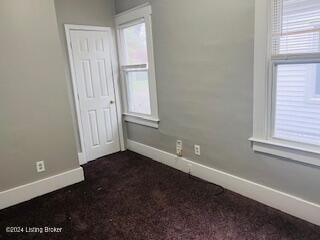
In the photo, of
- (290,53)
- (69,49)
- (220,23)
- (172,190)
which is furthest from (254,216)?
(69,49)

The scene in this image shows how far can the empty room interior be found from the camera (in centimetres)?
194

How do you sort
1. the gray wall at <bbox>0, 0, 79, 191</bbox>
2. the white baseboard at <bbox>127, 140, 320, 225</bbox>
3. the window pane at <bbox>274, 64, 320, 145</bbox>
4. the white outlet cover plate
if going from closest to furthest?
the window pane at <bbox>274, 64, 320, 145</bbox>
the white baseboard at <bbox>127, 140, 320, 225</bbox>
the gray wall at <bbox>0, 0, 79, 191</bbox>
the white outlet cover plate

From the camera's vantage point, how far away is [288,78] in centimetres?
196

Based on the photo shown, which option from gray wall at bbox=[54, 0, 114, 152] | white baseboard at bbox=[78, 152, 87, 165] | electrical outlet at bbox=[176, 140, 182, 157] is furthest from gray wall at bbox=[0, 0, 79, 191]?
electrical outlet at bbox=[176, 140, 182, 157]

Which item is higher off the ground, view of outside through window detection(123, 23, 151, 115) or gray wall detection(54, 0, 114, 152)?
gray wall detection(54, 0, 114, 152)

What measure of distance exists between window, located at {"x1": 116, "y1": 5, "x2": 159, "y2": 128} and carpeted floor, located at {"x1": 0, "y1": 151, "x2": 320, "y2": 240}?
3.29ft

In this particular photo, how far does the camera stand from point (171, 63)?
9.52ft

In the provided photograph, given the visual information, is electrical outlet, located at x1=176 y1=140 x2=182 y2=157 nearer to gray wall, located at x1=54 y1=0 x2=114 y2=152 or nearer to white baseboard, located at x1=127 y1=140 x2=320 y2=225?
white baseboard, located at x1=127 y1=140 x2=320 y2=225

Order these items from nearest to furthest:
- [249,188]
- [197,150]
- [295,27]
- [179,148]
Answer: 1. [295,27]
2. [249,188]
3. [197,150]
4. [179,148]

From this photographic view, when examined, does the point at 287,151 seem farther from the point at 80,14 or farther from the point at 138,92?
the point at 80,14

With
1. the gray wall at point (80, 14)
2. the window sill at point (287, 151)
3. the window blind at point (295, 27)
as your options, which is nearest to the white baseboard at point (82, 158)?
the gray wall at point (80, 14)

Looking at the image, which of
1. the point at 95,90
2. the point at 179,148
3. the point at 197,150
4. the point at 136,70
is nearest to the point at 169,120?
the point at 179,148

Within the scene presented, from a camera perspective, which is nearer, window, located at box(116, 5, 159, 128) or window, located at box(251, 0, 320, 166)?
window, located at box(251, 0, 320, 166)

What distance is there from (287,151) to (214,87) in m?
0.92
